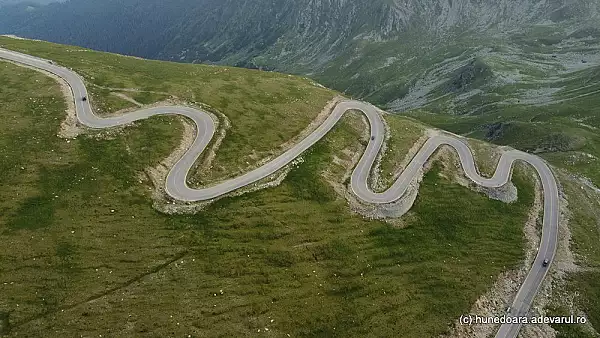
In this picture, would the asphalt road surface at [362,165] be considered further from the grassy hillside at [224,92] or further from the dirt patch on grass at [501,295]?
the grassy hillside at [224,92]

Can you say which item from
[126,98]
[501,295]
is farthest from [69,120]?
[501,295]

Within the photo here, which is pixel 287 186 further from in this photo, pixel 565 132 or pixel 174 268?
pixel 565 132

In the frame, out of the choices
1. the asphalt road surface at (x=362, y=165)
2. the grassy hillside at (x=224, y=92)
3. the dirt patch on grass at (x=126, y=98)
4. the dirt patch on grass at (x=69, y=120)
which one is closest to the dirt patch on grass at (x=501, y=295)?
the asphalt road surface at (x=362, y=165)

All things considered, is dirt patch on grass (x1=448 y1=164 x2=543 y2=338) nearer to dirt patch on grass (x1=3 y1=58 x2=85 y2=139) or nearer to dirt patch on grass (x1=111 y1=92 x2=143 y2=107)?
dirt patch on grass (x1=3 y1=58 x2=85 y2=139)

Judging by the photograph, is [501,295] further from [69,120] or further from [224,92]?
[69,120]

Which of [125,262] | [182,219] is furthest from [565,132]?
[125,262]
